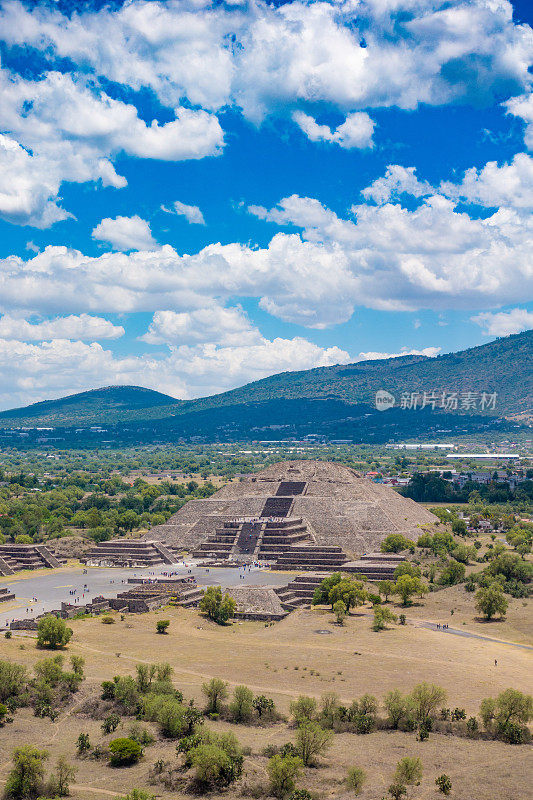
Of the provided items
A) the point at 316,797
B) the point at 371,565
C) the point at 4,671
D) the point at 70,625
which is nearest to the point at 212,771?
the point at 316,797

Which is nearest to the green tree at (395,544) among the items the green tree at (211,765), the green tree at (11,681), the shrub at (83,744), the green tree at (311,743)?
the green tree at (11,681)

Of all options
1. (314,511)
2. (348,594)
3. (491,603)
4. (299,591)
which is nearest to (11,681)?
(348,594)

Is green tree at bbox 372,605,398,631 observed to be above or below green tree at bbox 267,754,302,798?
Result: above

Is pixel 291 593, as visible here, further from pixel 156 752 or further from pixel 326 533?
pixel 156 752

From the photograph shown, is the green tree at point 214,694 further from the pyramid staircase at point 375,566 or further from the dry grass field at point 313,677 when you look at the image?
the pyramid staircase at point 375,566

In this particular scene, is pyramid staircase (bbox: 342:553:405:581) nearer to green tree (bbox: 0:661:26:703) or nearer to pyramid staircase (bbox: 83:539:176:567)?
pyramid staircase (bbox: 83:539:176:567)

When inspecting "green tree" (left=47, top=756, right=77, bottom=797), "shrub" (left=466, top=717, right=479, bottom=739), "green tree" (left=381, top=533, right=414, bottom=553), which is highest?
"green tree" (left=381, top=533, right=414, bottom=553)

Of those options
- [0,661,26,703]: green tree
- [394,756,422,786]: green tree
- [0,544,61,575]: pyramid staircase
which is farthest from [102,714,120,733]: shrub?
[0,544,61,575]: pyramid staircase
